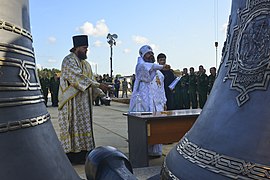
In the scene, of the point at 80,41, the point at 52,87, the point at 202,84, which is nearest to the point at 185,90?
the point at 202,84

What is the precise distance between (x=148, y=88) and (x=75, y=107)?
110 centimetres

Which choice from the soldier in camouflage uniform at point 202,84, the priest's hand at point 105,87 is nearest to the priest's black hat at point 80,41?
the priest's hand at point 105,87

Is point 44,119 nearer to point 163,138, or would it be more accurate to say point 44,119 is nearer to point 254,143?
point 254,143

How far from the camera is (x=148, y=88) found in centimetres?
503

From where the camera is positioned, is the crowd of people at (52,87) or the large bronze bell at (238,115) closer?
the large bronze bell at (238,115)

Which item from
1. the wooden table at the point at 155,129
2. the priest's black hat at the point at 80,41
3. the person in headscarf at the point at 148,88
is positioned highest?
the priest's black hat at the point at 80,41

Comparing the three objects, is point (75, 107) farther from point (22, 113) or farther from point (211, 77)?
point (211, 77)

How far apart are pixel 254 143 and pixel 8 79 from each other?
851mm

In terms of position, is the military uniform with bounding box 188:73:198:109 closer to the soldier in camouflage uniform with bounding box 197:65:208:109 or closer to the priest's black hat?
the soldier in camouflage uniform with bounding box 197:65:208:109

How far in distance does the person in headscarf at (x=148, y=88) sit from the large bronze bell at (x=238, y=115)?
353 centimetres

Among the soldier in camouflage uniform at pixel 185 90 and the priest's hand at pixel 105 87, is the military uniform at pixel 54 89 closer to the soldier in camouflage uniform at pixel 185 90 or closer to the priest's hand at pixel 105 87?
the soldier in camouflage uniform at pixel 185 90

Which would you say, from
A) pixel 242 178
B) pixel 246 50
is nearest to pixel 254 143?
pixel 242 178

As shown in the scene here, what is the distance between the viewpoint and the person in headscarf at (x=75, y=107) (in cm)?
443

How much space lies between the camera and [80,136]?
14.8 feet
